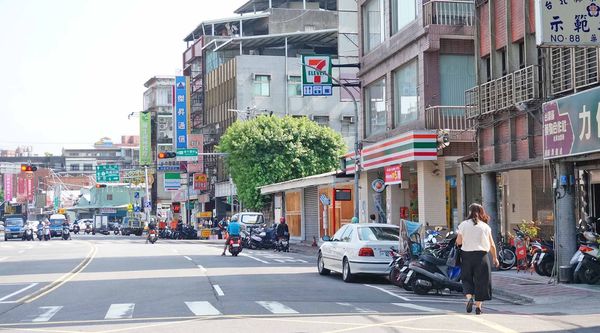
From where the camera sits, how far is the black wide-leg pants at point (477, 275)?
1480 centimetres

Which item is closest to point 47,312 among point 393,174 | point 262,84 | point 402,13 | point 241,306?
point 241,306

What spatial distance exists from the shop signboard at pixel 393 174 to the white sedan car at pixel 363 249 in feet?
33.6

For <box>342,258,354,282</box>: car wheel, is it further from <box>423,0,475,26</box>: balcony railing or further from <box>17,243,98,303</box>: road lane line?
<box>423,0,475,26</box>: balcony railing

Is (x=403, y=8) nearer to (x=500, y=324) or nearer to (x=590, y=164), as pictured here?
(x=590, y=164)

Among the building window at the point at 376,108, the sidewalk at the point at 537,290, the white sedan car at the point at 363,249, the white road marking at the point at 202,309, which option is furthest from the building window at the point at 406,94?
the white road marking at the point at 202,309

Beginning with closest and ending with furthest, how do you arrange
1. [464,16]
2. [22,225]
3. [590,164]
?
[590,164] → [464,16] → [22,225]

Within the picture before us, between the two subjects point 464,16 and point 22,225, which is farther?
point 22,225

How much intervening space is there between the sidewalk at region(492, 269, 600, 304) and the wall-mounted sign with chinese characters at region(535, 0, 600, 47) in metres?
4.90

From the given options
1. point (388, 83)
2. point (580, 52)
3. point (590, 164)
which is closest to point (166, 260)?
point (388, 83)

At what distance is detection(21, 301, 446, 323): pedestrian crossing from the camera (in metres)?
15.2

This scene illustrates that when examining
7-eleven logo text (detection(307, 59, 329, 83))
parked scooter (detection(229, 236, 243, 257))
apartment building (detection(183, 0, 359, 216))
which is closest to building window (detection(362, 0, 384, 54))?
7-eleven logo text (detection(307, 59, 329, 83))

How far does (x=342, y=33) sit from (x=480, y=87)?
61.0ft

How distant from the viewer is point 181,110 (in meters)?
93.4

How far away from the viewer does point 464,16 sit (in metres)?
33.2
